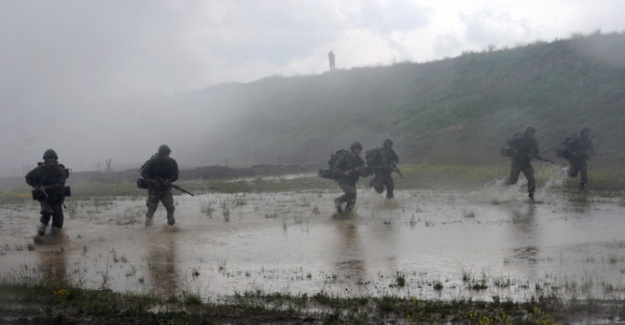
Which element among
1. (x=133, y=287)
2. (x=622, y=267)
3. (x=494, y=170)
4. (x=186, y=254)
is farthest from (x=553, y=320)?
(x=494, y=170)

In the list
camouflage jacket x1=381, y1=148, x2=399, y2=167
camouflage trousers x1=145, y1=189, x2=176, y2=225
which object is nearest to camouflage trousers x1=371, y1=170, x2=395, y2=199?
camouflage jacket x1=381, y1=148, x2=399, y2=167

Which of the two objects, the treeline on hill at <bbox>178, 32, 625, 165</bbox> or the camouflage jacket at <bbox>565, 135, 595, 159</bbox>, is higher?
the treeline on hill at <bbox>178, 32, 625, 165</bbox>

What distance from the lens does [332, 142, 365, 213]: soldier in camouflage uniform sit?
17203 millimetres

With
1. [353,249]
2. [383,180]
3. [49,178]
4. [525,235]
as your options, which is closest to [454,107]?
[383,180]

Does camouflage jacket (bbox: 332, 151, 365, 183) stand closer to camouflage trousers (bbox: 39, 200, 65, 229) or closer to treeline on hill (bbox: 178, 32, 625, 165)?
camouflage trousers (bbox: 39, 200, 65, 229)

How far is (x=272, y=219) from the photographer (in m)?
17.1

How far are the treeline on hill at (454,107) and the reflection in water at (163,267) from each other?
22817 millimetres

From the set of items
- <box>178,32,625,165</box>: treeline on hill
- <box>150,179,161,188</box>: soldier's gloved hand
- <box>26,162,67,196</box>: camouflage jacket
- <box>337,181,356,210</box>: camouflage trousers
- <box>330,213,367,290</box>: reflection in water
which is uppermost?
<box>178,32,625,165</box>: treeline on hill

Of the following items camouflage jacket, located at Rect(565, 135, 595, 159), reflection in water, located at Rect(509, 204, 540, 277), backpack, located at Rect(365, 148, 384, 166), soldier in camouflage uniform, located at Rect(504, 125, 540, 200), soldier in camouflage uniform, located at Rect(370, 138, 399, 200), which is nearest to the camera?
reflection in water, located at Rect(509, 204, 540, 277)

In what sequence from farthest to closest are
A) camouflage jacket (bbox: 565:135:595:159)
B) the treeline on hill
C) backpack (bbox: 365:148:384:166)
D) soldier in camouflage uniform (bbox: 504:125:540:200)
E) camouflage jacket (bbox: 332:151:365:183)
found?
the treeline on hill
camouflage jacket (bbox: 565:135:595:159)
soldier in camouflage uniform (bbox: 504:125:540:200)
backpack (bbox: 365:148:384:166)
camouflage jacket (bbox: 332:151:365:183)

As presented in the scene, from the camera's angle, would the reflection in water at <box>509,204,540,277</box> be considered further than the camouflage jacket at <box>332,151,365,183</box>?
No

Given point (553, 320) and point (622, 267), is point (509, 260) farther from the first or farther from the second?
point (553, 320)

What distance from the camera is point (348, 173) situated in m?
17.1

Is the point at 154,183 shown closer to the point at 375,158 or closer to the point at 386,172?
the point at 375,158
